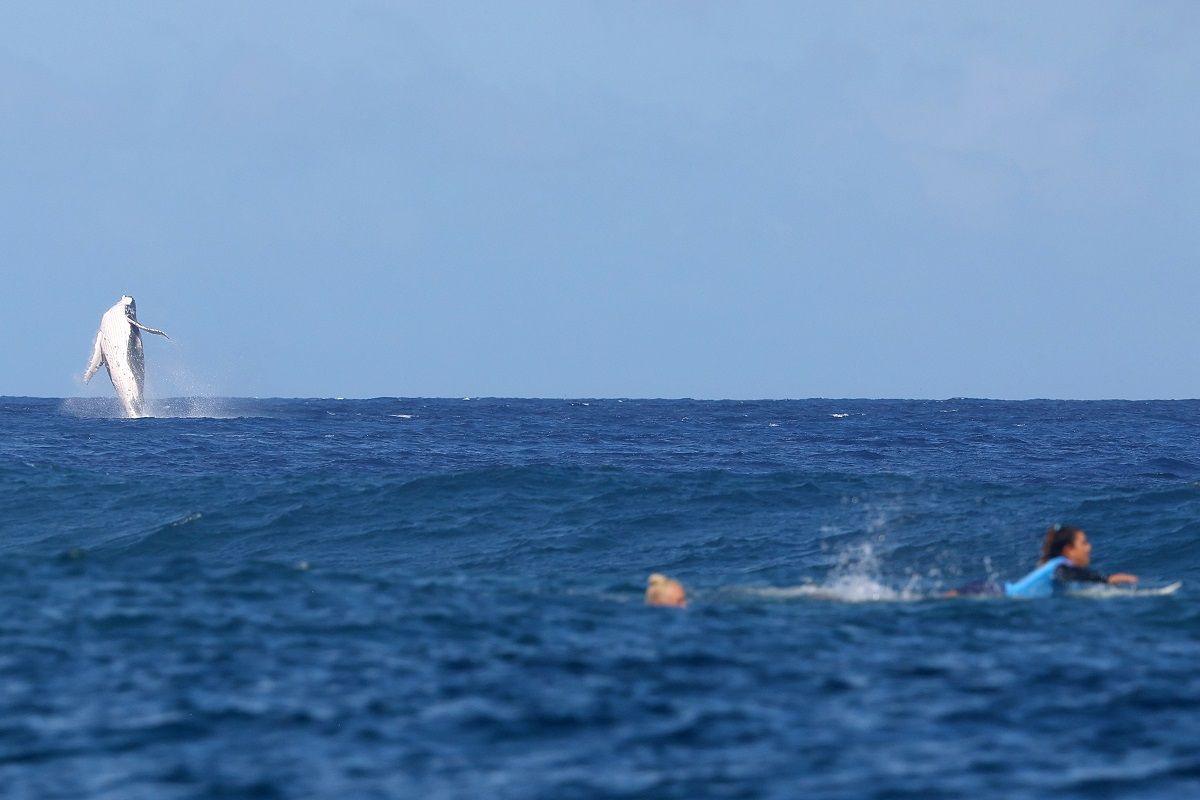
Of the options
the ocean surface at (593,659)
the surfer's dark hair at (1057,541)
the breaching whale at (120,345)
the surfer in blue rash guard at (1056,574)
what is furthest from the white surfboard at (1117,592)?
the breaching whale at (120,345)

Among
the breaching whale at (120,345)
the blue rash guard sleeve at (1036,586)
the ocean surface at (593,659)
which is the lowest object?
the ocean surface at (593,659)

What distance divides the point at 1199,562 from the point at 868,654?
12.5 meters

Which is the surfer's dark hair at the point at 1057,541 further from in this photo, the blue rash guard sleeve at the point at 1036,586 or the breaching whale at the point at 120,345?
the breaching whale at the point at 120,345

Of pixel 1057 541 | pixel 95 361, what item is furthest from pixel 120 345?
pixel 1057 541

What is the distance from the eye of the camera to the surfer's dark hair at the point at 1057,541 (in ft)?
52.8

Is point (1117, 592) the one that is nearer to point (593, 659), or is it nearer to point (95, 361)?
point (593, 659)

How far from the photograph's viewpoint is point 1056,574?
16016 millimetres

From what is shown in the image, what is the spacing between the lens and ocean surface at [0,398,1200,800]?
28.2 ft

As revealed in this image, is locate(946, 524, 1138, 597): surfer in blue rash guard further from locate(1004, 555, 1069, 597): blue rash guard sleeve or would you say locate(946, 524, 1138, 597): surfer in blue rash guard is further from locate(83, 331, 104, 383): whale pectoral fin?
locate(83, 331, 104, 383): whale pectoral fin

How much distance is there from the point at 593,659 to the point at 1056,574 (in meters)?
6.87

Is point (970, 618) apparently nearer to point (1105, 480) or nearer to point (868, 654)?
point (868, 654)

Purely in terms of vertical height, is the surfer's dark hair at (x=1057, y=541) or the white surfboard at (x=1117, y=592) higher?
the surfer's dark hair at (x=1057, y=541)

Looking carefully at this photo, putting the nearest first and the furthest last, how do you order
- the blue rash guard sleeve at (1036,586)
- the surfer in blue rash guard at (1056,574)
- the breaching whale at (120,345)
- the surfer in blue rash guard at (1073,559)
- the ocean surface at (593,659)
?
the ocean surface at (593,659) < the blue rash guard sleeve at (1036,586) < the surfer in blue rash guard at (1056,574) < the surfer in blue rash guard at (1073,559) < the breaching whale at (120,345)

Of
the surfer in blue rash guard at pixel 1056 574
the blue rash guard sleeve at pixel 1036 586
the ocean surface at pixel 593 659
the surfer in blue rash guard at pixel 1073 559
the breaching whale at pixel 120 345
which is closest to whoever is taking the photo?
the ocean surface at pixel 593 659
